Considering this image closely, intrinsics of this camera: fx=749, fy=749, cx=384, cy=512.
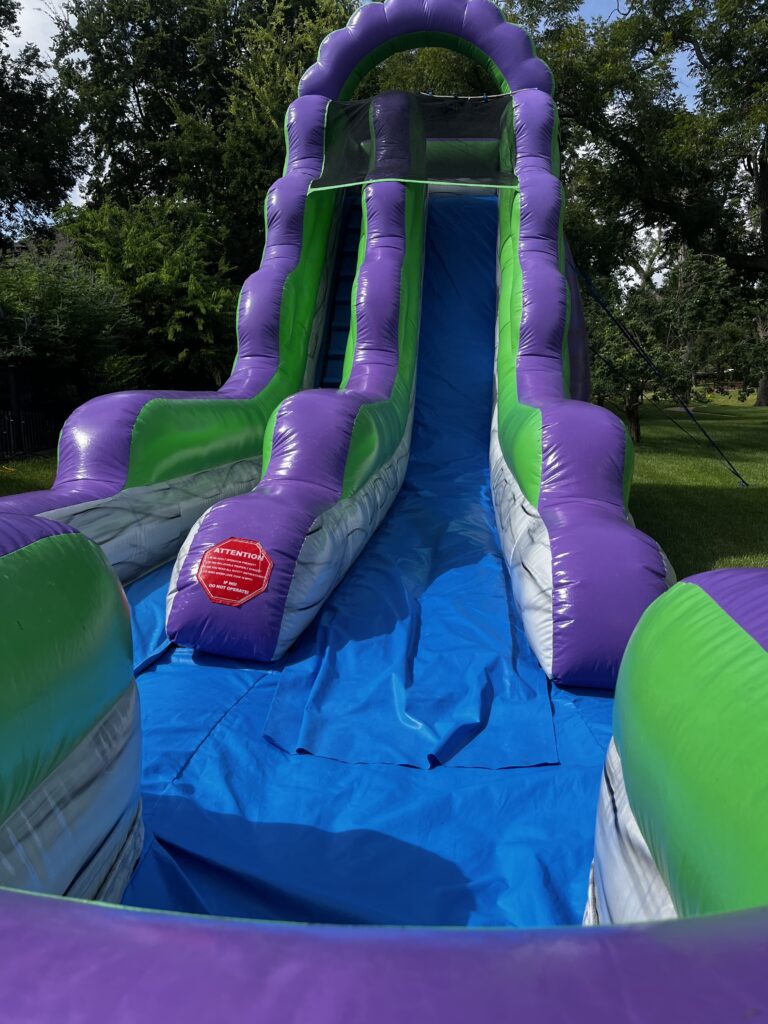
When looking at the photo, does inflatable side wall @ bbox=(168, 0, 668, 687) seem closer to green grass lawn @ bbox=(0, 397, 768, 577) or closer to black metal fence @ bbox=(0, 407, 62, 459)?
green grass lawn @ bbox=(0, 397, 768, 577)

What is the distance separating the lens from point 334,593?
11.0 ft

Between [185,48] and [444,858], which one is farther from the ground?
[185,48]

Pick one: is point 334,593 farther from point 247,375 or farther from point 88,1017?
point 88,1017

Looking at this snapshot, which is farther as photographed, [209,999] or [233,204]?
[233,204]

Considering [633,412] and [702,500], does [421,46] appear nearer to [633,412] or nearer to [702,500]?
[702,500]

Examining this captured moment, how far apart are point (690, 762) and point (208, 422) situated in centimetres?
353

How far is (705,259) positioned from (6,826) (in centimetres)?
1413

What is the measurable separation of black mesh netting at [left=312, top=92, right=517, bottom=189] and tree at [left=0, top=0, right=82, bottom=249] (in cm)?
1047

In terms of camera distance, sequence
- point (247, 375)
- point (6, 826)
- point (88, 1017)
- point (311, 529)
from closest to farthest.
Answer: point (88, 1017) → point (6, 826) → point (311, 529) → point (247, 375)

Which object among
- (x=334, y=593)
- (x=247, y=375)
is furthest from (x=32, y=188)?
(x=334, y=593)

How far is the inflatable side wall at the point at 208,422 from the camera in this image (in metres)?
3.45

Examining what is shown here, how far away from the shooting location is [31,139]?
14.3 meters

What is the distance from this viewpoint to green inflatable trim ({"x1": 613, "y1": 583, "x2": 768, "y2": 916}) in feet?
2.93

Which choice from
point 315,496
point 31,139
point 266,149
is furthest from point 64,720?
point 31,139
